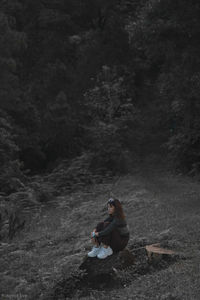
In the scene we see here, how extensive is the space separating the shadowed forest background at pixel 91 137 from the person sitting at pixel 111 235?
898 millimetres

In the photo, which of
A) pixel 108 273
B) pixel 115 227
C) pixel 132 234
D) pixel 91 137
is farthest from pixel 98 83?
pixel 108 273

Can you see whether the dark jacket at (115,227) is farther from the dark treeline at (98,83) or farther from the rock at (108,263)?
the dark treeline at (98,83)

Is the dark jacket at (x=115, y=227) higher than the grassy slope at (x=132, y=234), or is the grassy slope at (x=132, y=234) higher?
the dark jacket at (x=115, y=227)

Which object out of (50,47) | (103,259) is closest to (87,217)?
(103,259)

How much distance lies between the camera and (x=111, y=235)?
327 inches

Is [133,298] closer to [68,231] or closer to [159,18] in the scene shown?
[68,231]

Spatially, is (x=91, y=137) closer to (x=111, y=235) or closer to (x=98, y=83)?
(x=98, y=83)

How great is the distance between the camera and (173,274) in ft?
23.8

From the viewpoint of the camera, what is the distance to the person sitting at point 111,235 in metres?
8.29

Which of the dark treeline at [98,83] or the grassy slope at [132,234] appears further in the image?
the dark treeline at [98,83]

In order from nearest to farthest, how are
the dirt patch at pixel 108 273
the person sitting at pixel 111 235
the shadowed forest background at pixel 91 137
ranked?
1. the dirt patch at pixel 108 273
2. the person sitting at pixel 111 235
3. the shadowed forest background at pixel 91 137

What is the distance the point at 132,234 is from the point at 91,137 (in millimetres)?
15474

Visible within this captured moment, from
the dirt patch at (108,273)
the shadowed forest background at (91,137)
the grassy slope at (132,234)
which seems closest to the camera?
the grassy slope at (132,234)

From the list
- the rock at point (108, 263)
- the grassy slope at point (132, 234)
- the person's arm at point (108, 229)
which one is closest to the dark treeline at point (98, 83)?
the grassy slope at point (132, 234)
